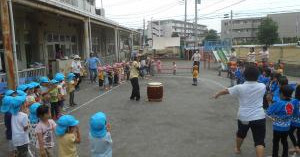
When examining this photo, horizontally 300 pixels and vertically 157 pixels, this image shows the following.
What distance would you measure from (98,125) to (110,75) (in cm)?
1219

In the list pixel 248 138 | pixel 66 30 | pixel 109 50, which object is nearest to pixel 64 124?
pixel 248 138

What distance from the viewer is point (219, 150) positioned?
21.1ft

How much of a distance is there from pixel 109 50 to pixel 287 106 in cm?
3024

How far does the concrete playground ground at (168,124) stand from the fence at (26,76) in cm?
184

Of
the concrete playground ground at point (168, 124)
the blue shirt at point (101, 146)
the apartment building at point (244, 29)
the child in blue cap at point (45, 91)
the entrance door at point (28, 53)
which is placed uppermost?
the apartment building at point (244, 29)

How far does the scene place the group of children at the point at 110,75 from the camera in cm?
1539

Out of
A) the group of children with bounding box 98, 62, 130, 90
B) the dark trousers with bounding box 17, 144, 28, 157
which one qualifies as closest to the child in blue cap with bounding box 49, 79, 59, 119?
the dark trousers with bounding box 17, 144, 28, 157

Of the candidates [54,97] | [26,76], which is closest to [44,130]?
[54,97]

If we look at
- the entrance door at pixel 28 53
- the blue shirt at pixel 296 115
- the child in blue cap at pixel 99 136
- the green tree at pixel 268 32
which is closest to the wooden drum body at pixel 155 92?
the blue shirt at pixel 296 115

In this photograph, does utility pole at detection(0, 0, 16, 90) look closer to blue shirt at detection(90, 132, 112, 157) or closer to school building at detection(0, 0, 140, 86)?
school building at detection(0, 0, 140, 86)

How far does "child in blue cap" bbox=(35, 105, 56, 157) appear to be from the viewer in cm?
477

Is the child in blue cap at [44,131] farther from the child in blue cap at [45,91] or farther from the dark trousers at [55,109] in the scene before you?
the dark trousers at [55,109]

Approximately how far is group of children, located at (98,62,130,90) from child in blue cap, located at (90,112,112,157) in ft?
35.6

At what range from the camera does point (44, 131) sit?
486 cm
